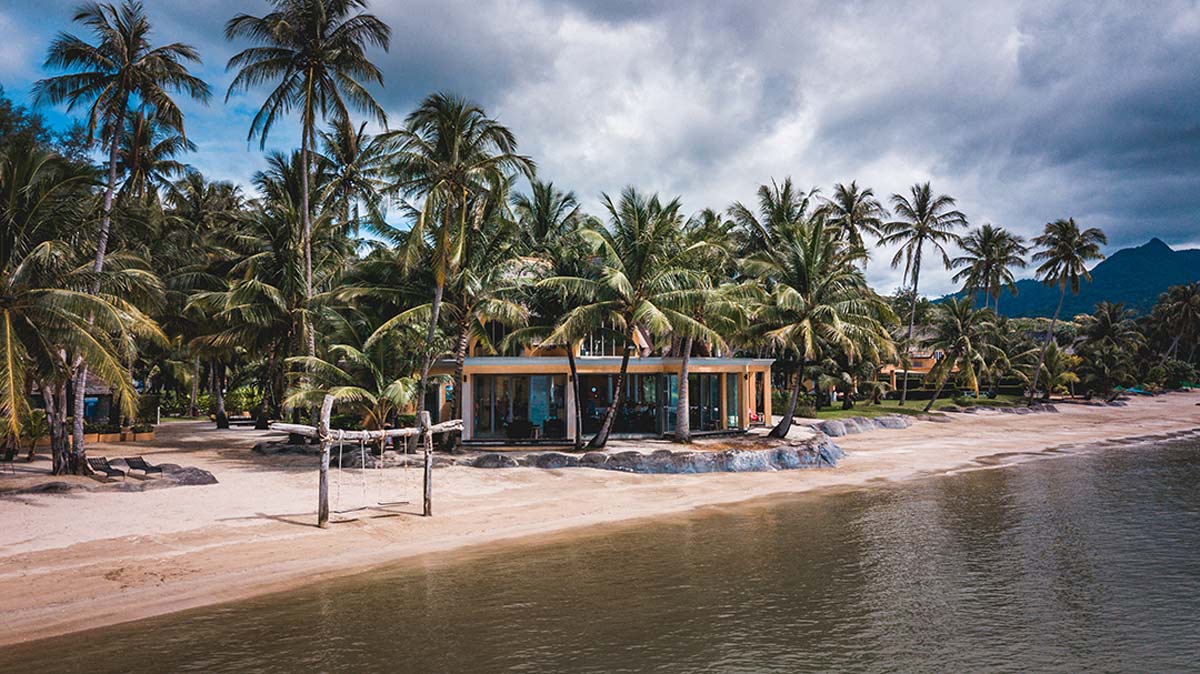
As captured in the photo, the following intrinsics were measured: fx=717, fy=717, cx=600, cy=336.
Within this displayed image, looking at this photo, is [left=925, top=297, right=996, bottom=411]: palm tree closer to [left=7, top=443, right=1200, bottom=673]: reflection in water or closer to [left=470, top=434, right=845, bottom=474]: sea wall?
[left=470, top=434, right=845, bottom=474]: sea wall

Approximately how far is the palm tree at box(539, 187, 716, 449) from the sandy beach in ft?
17.5

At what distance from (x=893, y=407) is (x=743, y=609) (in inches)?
1572

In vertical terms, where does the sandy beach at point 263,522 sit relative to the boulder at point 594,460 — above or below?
below

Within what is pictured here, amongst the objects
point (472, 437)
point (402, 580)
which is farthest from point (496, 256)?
point (402, 580)

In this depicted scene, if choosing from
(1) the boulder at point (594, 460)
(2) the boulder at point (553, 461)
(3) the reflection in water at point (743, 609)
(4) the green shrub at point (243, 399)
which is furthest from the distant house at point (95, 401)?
(3) the reflection in water at point (743, 609)

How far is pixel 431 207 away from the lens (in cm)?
2327

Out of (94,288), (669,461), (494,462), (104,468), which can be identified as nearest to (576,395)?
(494,462)

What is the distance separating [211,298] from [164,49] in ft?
34.8

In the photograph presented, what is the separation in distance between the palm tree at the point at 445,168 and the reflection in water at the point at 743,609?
11302mm

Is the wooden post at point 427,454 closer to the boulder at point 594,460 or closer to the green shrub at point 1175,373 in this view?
the boulder at point 594,460

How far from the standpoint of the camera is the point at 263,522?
606 inches

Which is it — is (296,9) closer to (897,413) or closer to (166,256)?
(166,256)

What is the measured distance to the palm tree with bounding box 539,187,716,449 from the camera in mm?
24453

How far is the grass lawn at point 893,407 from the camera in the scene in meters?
41.7
